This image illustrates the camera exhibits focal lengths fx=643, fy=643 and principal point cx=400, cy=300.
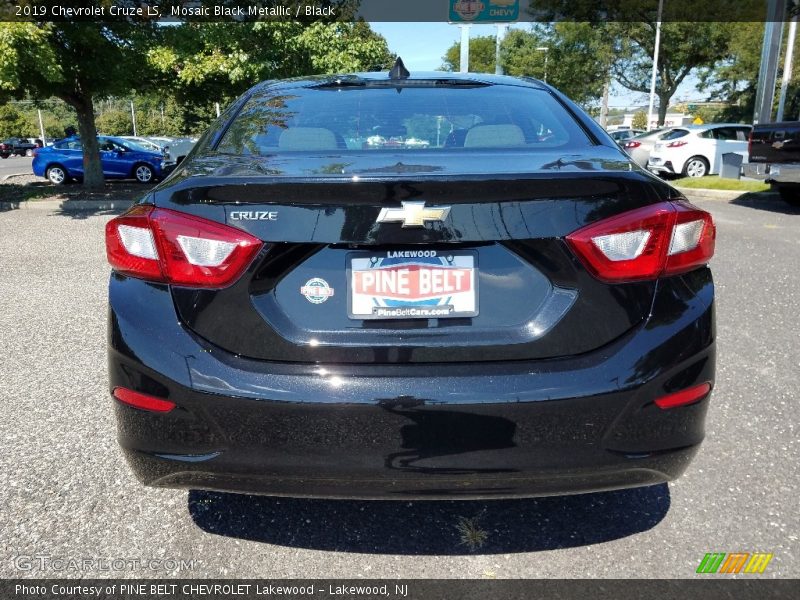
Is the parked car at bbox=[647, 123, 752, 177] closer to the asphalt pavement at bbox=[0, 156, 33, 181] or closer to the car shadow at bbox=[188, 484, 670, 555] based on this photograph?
the car shadow at bbox=[188, 484, 670, 555]

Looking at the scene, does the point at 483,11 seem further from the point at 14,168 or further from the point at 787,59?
the point at 14,168

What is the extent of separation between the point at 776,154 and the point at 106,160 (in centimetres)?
1756

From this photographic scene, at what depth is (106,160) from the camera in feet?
63.6

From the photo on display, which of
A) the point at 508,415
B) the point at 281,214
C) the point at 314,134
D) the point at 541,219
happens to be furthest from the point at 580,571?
the point at 314,134

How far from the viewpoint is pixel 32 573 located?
81.0 inches

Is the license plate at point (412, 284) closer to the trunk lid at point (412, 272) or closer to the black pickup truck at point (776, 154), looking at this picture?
the trunk lid at point (412, 272)

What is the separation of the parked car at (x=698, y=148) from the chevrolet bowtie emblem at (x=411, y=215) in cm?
1620

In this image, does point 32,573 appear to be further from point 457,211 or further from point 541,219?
point 541,219

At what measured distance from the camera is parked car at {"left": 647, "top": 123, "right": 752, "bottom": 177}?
16359mm

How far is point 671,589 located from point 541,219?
4.09 feet

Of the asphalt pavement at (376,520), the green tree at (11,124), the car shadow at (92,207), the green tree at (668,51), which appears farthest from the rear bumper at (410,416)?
the green tree at (11,124)

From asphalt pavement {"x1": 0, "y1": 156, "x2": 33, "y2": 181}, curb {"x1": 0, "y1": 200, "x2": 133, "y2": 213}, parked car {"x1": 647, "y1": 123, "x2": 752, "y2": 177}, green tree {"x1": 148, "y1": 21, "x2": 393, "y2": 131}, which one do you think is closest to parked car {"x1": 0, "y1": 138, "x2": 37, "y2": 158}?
asphalt pavement {"x1": 0, "y1": 156, "x2": 33, "y2": 181}

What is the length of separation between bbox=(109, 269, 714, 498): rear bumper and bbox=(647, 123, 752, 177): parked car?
1601 centimetres

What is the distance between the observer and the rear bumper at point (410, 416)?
170cm
